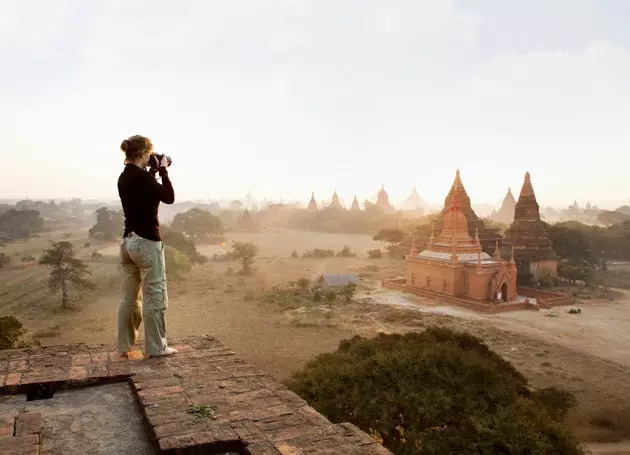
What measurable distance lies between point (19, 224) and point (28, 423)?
53974 millimetres

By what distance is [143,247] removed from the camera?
374cm

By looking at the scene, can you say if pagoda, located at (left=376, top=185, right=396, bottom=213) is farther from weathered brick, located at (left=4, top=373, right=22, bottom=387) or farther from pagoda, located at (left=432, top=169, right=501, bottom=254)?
weathered brick, located at (left=4, top=373, right=22, bottom=387)

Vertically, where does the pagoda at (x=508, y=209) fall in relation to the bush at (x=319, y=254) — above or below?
above

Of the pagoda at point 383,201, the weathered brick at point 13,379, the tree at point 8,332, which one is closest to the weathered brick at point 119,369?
the weathered brick at point 13,379

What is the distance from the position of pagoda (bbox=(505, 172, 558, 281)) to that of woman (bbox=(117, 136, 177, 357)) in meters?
23.1

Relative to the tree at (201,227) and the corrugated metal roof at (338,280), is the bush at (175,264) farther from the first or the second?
the tree at (201,227)

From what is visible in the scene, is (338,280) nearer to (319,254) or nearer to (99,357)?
(319,254)

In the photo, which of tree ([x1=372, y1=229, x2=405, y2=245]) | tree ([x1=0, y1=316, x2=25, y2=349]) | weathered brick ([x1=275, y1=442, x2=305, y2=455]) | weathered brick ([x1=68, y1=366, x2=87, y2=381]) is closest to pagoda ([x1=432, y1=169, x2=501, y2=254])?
tree ([x1=372, y1=229, x2=405, y2=245])

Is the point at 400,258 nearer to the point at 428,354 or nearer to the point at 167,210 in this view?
the point at 428,354

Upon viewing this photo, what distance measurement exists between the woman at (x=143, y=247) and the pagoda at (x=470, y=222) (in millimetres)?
19770

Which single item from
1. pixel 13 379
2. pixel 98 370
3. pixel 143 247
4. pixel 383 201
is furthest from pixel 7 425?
pixel 383 201

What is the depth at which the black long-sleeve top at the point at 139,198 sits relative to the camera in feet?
12.3

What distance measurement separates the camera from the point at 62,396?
2965 mm

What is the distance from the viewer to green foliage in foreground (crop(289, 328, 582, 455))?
5.47 m
